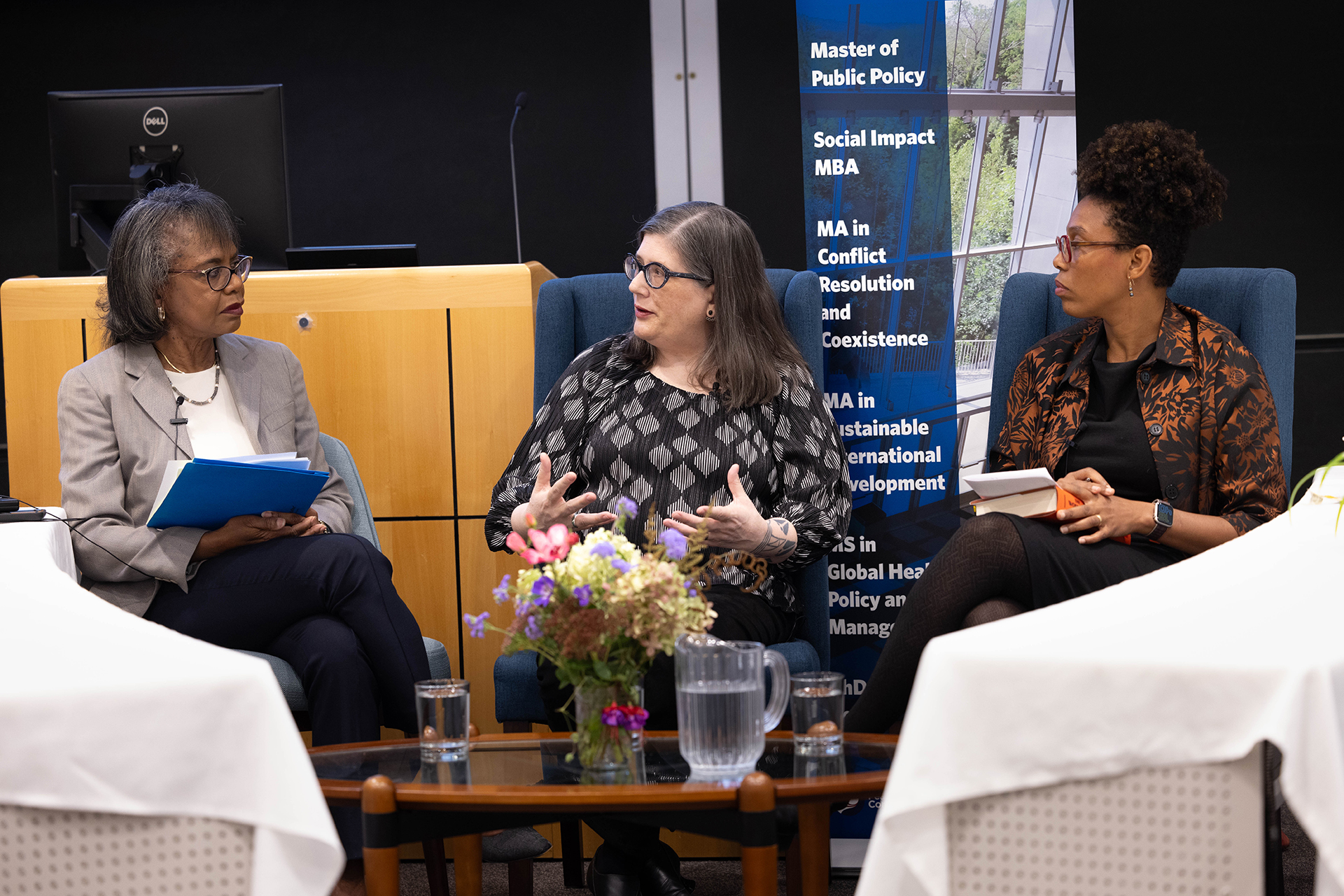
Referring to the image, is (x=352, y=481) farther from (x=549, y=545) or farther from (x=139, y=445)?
(x=549, y=545)

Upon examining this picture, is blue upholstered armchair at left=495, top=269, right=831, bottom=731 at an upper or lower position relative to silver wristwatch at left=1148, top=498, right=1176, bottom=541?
upper

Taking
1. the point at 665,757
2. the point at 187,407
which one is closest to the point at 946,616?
Result: the point at 665,757

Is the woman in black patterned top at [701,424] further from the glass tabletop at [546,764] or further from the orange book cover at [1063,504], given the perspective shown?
the glass tabletop at [546,764]

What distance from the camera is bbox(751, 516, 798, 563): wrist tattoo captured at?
7.55 feet

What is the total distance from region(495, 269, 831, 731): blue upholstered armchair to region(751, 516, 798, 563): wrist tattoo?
211 mm

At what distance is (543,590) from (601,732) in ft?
0.72

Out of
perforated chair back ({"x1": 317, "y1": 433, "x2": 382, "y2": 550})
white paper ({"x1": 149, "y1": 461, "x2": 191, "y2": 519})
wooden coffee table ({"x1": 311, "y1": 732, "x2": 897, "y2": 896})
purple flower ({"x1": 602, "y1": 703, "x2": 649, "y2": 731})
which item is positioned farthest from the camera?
perforated chair back ({"x1": 317, "y1": 433, "x2": 382, "y2": 550})

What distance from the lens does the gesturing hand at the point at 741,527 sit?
2227mm

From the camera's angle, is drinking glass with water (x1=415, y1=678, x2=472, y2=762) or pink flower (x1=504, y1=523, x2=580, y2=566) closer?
pink flower (x1=504, y1=523, x2=580, y2=566)

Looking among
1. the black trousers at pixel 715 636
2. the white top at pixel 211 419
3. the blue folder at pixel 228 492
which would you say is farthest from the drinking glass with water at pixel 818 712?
the white top at pixel 211 419

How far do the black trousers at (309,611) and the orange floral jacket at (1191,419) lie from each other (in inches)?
48.8

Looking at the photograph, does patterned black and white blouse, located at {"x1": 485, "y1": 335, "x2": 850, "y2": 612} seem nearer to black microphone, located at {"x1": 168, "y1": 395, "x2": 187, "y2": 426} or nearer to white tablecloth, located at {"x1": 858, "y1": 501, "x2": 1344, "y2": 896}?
black microphone, located at {"x1": 168, "y1": 395, "x2": 187, "y2": 426}

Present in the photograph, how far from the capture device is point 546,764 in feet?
5.62

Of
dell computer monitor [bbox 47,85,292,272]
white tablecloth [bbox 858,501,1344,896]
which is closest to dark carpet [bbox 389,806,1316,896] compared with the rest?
white tablecloth [bbox 858,501,1344,896]
